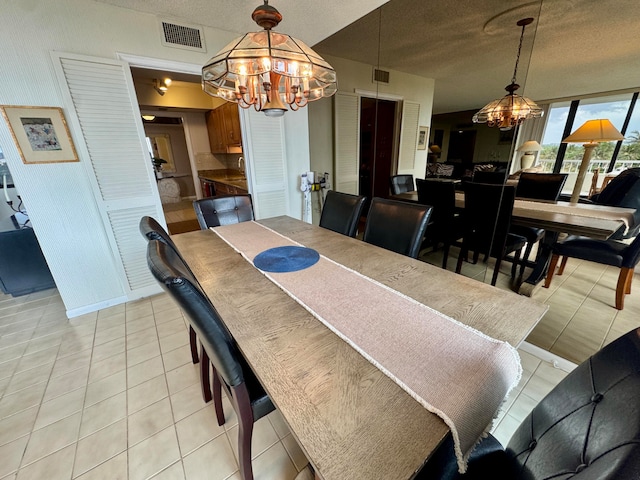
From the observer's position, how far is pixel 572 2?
1.75m

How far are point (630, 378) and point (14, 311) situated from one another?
13.2 feet

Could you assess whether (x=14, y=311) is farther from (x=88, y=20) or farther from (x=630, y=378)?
(x=630, y=378)

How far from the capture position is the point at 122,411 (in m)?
1.42

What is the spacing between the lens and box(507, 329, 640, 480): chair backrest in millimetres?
349

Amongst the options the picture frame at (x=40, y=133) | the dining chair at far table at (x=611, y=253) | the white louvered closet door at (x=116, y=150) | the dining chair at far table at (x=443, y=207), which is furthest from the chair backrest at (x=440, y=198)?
the picture frame at (x=40, y=133)

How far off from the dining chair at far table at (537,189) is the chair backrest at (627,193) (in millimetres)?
415

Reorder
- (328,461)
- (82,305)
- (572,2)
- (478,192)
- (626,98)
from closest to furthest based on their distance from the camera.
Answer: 1. (328,461)
2. (572,2)
3. (478,192)
4. (82,305)
5. (626,98)

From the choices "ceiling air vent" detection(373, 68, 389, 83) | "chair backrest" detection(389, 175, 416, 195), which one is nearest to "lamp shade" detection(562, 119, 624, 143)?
"chair backrest" detection(389, 175, 416, 195)

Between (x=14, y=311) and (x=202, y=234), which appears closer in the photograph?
(x=202, y=234)

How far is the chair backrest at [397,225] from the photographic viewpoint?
157cm

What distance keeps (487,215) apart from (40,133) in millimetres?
3630

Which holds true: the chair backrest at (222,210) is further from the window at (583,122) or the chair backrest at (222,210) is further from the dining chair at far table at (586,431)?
the window at (583,122)

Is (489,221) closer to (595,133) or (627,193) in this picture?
(595,133)

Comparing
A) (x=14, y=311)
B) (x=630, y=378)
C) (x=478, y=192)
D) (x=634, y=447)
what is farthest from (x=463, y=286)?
(x=14, y=311)
